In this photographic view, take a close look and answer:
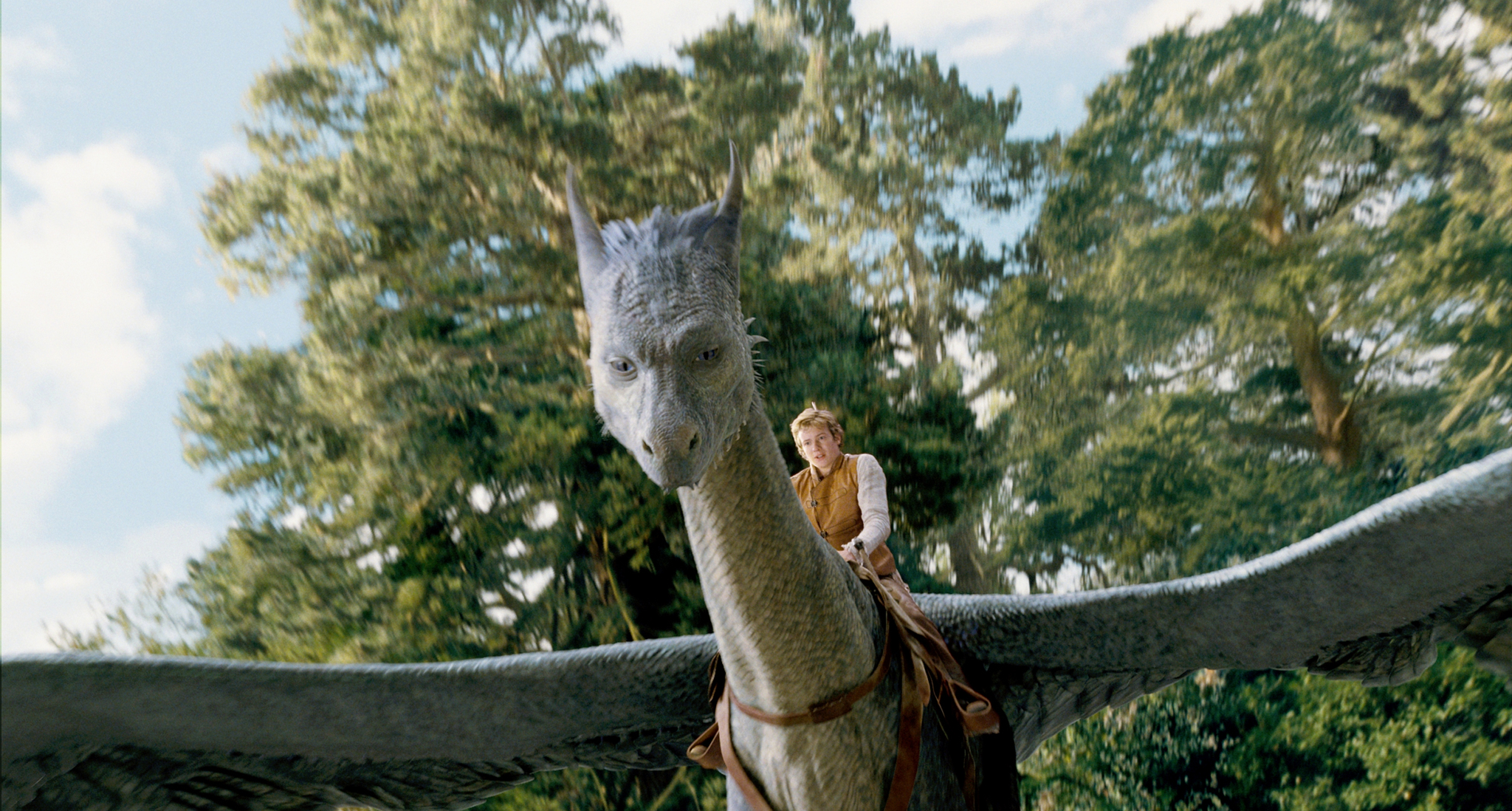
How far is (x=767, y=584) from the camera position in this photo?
165cm

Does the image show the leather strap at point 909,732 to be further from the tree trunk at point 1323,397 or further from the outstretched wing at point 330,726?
the tree trunk at point 1323,397

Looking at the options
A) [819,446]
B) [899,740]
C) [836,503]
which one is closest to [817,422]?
[819,446]

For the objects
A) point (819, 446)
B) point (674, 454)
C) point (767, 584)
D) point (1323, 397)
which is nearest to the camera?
point (674, 454)

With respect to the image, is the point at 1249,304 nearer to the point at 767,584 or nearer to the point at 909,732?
the point at 909,732

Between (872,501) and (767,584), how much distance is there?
619 mm

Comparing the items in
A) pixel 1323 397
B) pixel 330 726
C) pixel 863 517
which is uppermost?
pixel 1323 397

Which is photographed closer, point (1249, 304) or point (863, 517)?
point (863, 517)

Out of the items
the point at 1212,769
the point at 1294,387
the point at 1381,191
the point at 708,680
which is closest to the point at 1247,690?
the point at 1212,769

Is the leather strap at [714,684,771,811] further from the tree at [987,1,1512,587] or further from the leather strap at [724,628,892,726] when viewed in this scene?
the tree at [987,1,1512,587]

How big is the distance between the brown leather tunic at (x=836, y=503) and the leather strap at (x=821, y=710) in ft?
1.70

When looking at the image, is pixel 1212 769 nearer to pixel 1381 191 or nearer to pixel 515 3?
pixel 1381 191

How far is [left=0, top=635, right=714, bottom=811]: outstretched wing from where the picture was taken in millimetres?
1719

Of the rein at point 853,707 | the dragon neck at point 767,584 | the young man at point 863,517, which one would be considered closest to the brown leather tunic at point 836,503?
the young man at point 863,517

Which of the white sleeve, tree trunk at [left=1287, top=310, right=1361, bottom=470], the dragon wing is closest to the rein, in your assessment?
the white sleeve
